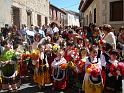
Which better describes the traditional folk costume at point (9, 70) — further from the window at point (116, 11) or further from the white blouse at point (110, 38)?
the window at point (116, 11)

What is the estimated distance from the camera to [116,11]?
1702cm

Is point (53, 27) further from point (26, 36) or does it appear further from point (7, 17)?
point (7, 17)

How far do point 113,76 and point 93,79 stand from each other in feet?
1.64

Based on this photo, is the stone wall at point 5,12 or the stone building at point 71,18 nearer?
the stone wall at point 5,12

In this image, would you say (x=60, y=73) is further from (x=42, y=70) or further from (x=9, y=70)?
(x=9, y=70)

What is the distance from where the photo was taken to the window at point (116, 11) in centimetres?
1666

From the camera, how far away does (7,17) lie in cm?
2025

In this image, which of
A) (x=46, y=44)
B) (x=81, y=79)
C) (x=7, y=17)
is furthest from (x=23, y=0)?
(x=81, y=79)

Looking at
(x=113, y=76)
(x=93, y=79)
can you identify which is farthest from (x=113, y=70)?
(x=93, y=79)

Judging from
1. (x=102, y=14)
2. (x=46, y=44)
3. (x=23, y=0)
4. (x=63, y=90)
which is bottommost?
(x=63, y=90)

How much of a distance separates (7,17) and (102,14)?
6.39 meters

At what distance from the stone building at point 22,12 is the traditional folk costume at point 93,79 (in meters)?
12.3

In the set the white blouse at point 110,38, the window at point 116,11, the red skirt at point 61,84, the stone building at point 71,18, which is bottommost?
the red skirt at point 61,84

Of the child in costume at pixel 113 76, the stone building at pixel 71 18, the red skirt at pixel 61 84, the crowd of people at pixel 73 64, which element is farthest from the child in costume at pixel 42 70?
the stone building at pixel 71 18
